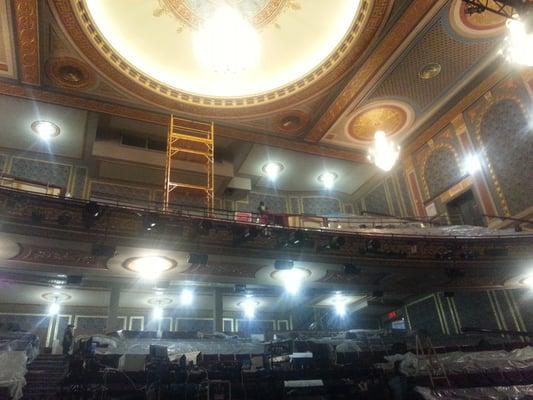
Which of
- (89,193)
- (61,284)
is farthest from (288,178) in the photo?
(61,284)

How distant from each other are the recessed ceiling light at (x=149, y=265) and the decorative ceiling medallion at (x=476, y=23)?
325 inches

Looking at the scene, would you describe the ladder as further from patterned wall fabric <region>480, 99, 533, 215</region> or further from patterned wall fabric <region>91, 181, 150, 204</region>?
patterned wall fabric <region>91, 181, 150, 204</region>

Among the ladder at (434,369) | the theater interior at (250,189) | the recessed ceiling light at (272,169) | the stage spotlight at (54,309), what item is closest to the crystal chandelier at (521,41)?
the theater interior at (250,189)

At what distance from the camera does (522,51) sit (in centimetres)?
541

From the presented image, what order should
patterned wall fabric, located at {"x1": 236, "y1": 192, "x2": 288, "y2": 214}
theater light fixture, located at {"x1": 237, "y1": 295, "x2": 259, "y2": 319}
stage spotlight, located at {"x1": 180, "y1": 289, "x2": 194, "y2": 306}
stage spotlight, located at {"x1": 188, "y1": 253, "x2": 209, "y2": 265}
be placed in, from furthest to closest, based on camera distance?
1. patterned wall fabric, located at {"x1": 236, "y1": 192, "x2": 288, "y2": 214}
2. theater light fixture, located at {"x1": 237, "y1": 295, "x2": 259, "y2": 319}
3. stage spotlight, located at {"x1": 180, "y1": 289, "x2": 194, "y2": 306}
4. stage spotlight, located at {"x1": 188, "y1": 253, "x2": 209, "y2": 265}

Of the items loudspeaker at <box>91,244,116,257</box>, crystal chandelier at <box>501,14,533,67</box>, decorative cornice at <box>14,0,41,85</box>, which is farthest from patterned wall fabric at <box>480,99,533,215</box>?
decorative cornice at <box>14,0,41,85</box>

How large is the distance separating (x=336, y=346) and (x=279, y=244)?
3.03 m

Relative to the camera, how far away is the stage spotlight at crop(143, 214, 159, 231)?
7691 mm

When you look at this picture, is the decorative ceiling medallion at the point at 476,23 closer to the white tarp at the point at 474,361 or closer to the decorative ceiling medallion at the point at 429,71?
the decorative ceiling medallion at the point at 429,71

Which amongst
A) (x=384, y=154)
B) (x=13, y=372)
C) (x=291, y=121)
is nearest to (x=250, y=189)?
(x=291, y=121)

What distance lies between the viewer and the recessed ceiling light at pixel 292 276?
32.1 ft

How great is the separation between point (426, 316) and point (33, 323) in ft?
39.0

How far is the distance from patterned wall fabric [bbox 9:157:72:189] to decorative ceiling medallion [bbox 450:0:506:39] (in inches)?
440

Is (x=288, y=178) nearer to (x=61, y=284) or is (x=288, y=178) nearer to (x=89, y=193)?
(x=89, y=193)
